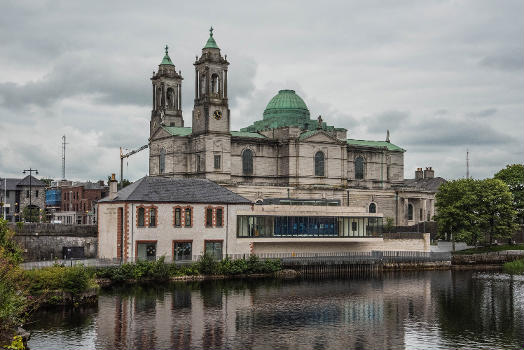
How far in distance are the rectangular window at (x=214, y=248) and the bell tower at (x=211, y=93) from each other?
108ft

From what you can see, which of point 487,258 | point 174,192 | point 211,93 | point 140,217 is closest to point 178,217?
point 174,192

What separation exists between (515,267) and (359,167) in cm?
4221

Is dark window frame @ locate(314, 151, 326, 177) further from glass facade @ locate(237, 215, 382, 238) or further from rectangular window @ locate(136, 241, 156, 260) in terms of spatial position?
rectangular window @ locate(136, 241, 156, 260)

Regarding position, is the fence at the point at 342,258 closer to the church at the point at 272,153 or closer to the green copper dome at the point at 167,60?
the church at the point at 272,153

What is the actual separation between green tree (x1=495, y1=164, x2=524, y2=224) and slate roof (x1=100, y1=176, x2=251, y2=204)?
157 feet

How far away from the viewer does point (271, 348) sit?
131 feet

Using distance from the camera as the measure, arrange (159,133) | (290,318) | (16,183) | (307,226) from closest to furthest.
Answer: (290,318)
(307,226)
(159,133)
(16,183)

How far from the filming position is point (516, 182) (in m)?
109

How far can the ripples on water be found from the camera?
41.5 meters

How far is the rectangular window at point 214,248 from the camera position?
2928 inches

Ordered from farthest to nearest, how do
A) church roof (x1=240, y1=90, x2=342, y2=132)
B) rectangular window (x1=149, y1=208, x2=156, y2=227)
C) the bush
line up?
church roof (x1=240, y1=90, x2=342, y2=132) → rectangular window (x1=149, y1=208, x2=156, y2=227) → the bush

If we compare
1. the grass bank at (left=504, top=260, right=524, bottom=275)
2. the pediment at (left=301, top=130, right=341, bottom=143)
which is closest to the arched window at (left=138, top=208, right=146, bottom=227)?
the grass bank at (left=504, top=260, right=524, bottom=275)

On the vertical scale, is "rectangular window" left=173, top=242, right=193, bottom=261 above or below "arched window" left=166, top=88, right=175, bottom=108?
below

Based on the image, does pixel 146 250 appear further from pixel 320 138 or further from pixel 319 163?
pixel 320 138
